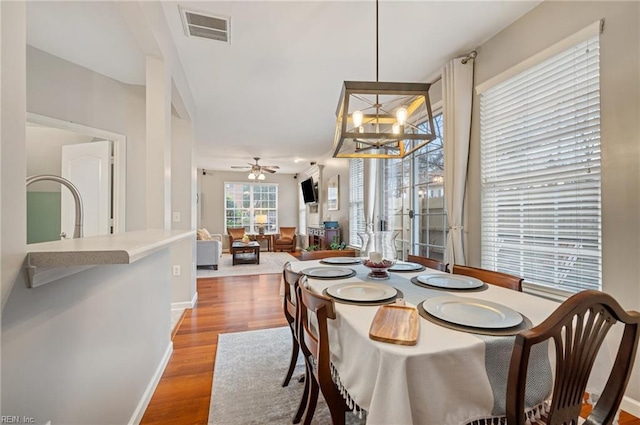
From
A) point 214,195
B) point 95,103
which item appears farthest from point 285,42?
point 214,195

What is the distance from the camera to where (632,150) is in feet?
4.90

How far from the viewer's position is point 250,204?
30.7 ft

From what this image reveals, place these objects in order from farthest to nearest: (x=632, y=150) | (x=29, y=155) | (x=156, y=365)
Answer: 1. (x=29, y=155)
2. (x=156, y=365)
3. (x=632, y=150)

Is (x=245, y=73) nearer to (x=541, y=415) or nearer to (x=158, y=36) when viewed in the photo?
(x=158, y=36)

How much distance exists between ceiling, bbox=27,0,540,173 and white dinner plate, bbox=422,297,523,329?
77.7 inches

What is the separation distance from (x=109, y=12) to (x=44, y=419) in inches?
94.6

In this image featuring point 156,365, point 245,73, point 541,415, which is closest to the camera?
point 541,415

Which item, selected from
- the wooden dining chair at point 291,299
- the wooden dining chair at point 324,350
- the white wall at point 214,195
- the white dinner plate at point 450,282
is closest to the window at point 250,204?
the white wall at point 214,195

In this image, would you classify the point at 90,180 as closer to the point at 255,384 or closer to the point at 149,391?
the point at 149,391

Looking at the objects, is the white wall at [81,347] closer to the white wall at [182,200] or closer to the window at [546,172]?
the white wall at [182,200]

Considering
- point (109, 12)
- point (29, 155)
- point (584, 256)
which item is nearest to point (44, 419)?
point (109, 12)

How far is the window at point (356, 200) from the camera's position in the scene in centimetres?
508

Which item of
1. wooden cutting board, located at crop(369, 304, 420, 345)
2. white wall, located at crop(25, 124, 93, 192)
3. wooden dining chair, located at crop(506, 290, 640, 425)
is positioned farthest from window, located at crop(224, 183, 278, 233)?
wooden dining chair, located at crop(506, 290, 640, 425)

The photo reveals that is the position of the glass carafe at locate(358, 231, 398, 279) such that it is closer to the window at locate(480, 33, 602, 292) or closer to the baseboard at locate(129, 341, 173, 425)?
the window at locate(480, 33, 602, 292)
